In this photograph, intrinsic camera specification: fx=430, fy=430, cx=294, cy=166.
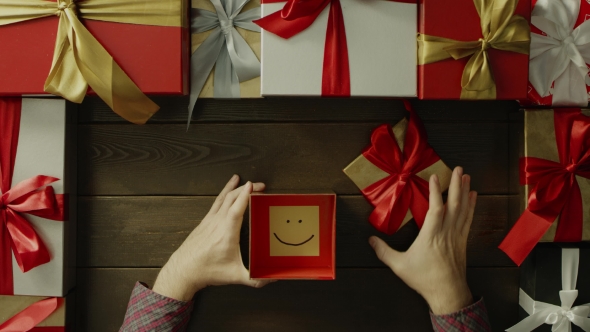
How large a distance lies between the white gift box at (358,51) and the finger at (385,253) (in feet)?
1.44

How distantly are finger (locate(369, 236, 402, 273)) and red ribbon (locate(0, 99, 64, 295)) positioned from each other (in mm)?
856

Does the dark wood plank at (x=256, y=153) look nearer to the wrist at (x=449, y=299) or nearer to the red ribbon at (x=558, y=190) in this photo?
the red ribbon at (x=558, y=190)

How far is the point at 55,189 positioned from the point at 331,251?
0.75m

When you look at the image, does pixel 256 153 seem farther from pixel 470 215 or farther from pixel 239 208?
pixel 470 215

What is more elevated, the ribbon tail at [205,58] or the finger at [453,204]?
the ribbon tail at [205,58]

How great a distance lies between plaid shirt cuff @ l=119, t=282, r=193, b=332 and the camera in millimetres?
1132

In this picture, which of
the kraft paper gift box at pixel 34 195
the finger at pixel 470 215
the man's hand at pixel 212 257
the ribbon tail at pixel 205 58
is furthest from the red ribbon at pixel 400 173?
the kraft paper gift box at pixel 34 195

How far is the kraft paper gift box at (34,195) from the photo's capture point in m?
1.12

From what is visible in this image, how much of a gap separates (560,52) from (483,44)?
9.5 inches

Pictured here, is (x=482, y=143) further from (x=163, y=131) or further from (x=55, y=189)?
(x=55, y=189)

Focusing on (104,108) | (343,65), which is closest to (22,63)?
(104,108)

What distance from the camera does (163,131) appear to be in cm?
124

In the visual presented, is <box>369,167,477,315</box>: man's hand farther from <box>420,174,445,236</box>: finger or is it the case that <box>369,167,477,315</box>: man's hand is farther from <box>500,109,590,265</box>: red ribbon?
<box>500,109,590,265</box>: red ribbon

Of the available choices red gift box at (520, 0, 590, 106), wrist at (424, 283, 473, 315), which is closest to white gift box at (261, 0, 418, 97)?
red gift box at (520, 0, 590, 106)
